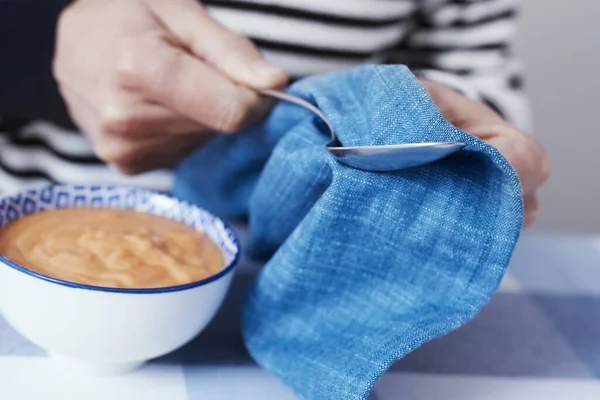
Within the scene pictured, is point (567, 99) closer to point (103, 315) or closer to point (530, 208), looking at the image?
point (530, 208)

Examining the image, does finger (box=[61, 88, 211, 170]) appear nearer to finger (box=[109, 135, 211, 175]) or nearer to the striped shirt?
finger (box=[109, 135, 211, 175])

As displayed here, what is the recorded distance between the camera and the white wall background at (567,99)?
3.76 feet

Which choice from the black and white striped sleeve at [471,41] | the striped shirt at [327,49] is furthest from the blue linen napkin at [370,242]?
the black and white striped sleeve at [471,41]

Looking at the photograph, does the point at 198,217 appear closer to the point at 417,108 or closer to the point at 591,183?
the point at 417,108

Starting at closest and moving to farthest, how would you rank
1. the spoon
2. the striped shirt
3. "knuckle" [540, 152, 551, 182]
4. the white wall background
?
the spoon
"knuckle" [540, 152, 551, 182]
the striped shirt
the white wall background

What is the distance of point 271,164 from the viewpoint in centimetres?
42

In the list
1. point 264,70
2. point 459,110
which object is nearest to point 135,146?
point 264,70

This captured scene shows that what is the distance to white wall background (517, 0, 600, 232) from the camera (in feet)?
3.76

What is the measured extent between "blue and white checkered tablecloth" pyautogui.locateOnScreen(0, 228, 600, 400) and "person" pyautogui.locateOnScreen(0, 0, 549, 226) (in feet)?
0.29

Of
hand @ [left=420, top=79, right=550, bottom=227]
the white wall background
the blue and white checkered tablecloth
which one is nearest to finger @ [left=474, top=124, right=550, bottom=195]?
hand @ [left=420, top=79, right=550, bottom=227]

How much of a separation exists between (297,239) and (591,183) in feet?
3.31

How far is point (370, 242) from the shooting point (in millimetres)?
371

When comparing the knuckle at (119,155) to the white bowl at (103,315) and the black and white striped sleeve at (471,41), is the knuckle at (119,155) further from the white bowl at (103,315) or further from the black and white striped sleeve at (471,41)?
the black and white striped sleeve at (471,41)

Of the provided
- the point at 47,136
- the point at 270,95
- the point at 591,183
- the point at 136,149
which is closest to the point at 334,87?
the point at 270,95
